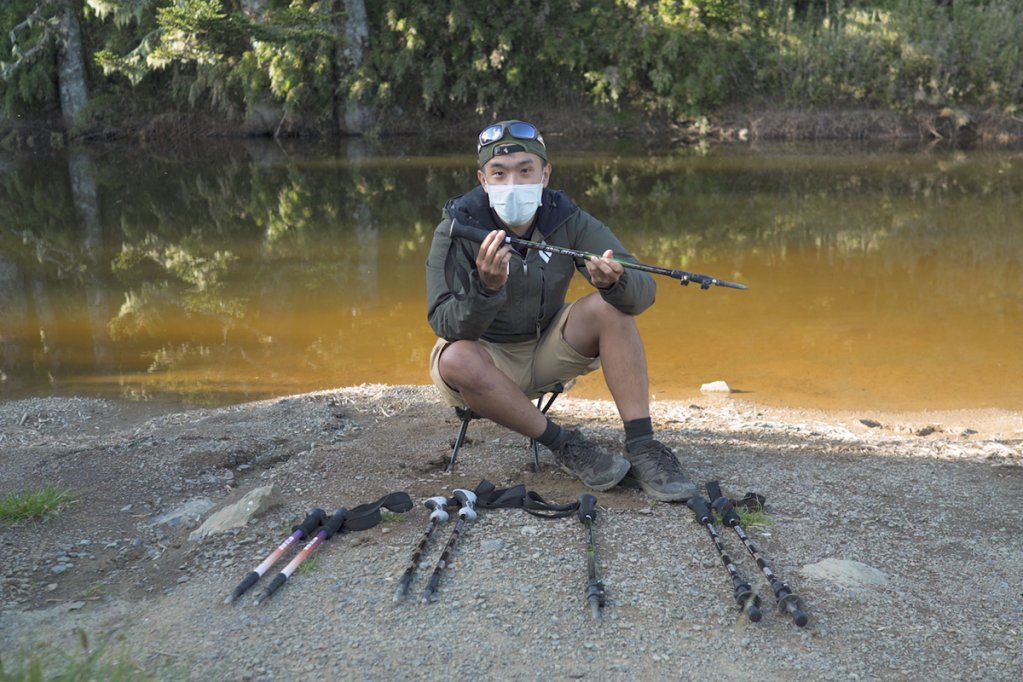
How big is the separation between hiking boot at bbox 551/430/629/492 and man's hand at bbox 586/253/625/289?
676mm

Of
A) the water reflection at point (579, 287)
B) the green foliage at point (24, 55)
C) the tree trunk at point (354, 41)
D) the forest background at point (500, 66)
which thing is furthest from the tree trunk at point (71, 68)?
the water reflection at point (579, 287)

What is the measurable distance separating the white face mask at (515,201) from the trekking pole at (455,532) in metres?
1.09

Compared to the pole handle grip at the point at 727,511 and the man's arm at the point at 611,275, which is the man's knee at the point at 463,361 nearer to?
the man's arm at the point at 611,275

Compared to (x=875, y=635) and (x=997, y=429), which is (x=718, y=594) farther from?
(x=997, y=429)

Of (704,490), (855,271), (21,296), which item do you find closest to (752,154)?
(855,271)

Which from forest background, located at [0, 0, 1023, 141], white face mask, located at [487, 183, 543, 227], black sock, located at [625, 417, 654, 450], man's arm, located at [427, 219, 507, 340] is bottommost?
black sock, located at [625, 417, 654, 450]

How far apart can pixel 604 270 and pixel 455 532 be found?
3.63ft

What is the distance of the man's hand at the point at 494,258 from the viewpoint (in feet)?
13.1

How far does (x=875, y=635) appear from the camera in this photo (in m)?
3.27

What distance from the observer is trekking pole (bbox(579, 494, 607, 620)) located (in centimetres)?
333

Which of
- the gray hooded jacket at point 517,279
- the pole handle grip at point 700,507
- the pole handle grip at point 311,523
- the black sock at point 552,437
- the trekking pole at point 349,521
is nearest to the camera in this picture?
the trekking pole at point 349,521

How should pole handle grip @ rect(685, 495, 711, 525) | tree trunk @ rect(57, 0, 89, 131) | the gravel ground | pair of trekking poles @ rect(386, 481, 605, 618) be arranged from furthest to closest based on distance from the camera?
1. tree trunk @ rect(57, 0, 89, 131)
2. pole handle grip @ rect(685, 495, 711, 525)
3. pair of trekking poles @ rect(386, 481, 605, 618)
4. the gravel ground

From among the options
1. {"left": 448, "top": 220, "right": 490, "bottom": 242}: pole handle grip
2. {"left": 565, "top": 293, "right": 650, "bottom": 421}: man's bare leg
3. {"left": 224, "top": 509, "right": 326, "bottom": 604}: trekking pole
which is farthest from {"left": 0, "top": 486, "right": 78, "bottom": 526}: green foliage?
{"left": 565, "top": 293, "right": 650, "bottom": 421}: man's bare leg

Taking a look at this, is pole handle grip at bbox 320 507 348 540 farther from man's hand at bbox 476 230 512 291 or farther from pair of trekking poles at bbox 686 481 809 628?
pair of trekking poles at bbox 686 481 809 628
